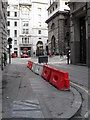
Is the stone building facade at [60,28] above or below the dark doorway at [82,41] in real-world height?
above

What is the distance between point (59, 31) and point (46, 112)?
4663 centimetres

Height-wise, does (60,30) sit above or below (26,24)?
below

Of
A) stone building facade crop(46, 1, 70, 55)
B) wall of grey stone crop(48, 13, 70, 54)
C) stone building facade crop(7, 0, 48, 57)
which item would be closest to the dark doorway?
stone building facade crop(46, 1, 70, 55)

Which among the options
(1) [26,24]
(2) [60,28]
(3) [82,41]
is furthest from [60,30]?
(3) [82,41]

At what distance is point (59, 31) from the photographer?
164 feet

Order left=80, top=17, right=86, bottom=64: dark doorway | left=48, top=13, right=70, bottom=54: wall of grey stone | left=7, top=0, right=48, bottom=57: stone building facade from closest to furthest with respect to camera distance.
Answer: left=80, top=17, right=86, bottom=64: dark doorway < left=48, top=13, right=70, bottom=54: wall of grey stone < left=7, top=0, right=48, bottom=57: stone building facade

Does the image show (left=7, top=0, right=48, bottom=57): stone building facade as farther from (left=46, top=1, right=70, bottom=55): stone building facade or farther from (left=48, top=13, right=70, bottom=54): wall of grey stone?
(left=48, top=13, right=70, bottom=54): wall of grey stone

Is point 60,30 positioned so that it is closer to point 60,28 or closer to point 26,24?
point 60,28

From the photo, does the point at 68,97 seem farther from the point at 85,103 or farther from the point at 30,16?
the point at 30,16

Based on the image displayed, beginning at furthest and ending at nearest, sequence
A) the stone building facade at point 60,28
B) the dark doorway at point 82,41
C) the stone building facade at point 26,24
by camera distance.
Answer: the stone building facade at point 26,24, the stone building facade at point 60,28, the dark doorway at point 82,41

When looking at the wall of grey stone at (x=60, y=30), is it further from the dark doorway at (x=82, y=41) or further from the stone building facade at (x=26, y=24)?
the dark doorway at (x=82, y=41)

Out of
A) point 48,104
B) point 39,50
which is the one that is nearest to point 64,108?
point 48,104

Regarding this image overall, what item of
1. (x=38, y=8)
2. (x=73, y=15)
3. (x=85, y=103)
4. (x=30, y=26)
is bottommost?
(x=85, y=103)

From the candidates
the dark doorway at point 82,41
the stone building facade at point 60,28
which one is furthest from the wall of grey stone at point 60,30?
the dark doorway at point 82,41
